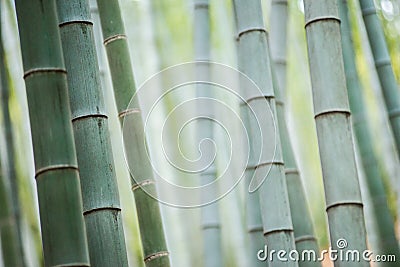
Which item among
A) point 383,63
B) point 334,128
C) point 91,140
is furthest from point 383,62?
point 91,140

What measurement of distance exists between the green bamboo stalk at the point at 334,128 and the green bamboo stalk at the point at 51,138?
0.65m

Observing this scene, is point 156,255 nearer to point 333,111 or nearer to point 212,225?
point 212,225

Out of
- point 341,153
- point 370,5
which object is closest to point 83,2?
point 341,153

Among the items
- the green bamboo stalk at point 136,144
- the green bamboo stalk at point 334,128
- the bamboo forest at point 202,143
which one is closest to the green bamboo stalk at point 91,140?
the bamboo forest at point 202,143

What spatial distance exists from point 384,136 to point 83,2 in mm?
2226

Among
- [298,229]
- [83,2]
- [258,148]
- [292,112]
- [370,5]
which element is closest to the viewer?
[83,2]

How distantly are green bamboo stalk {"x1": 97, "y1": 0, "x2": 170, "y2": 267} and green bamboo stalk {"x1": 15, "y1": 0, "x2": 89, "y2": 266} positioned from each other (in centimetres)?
45

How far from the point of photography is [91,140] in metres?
1.63

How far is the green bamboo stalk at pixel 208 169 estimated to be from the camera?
228 centimetres

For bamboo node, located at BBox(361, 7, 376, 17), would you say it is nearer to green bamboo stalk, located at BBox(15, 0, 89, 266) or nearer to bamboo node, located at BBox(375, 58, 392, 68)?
bamboo node, located at BBox(375, 58, 392, 68)

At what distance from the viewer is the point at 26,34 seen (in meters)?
1.52

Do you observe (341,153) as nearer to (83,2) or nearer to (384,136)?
(83,2)

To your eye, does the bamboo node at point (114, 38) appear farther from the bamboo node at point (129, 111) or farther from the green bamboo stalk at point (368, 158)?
the green bamboo stalk at point (368, 158)

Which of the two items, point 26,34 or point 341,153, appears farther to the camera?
point 341,153
